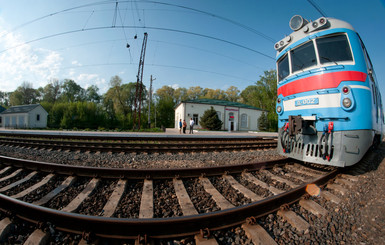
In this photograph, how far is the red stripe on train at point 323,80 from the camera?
129 inches

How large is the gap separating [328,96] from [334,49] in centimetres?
113

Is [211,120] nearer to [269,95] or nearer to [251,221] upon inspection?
[269,95]

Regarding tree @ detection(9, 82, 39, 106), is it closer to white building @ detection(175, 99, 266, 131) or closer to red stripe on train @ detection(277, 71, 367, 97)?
white building @ detection(175, 99, 266, 131)

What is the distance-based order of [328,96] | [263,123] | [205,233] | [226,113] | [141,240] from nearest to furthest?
[141,240] → [205,233] → [328,96] → [226,113] → [263,123]

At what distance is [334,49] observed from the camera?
3582 millimetres

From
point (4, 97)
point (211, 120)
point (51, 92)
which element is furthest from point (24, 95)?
point (211, 120)

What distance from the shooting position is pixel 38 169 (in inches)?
145

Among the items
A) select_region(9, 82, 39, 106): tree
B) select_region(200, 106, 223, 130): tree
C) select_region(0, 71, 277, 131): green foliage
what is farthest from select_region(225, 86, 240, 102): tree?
select_region(9, 82, 39, 106): tree

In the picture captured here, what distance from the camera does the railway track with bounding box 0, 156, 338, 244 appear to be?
1.76m

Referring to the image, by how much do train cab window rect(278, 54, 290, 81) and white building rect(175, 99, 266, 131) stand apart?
19763mm

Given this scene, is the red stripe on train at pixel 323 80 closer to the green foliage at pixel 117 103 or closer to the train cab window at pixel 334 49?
the train cab window at pixel 334 49

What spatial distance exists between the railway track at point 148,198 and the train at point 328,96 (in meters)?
0.65

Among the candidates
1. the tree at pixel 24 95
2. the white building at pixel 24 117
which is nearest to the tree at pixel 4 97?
the tree at pixel 24 95

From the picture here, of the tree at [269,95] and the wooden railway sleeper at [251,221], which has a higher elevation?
the tree at [269,95]
